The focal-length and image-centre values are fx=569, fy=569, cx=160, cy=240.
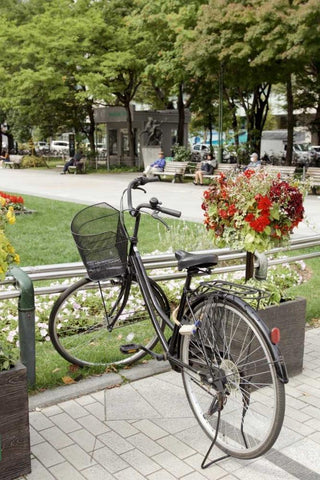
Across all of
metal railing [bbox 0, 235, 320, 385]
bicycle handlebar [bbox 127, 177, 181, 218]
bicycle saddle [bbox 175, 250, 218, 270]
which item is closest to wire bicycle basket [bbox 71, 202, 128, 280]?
bicycle handlebar [bbox 127, 177, 181, 218]

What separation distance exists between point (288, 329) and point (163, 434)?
48.5 inches

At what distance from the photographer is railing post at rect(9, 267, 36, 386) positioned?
363 centimetres

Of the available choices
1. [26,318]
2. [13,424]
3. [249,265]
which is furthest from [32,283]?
[249,265]

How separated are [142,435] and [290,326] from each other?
1.36 m

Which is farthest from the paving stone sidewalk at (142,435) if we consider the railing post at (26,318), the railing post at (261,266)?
the railing post at (261,266)

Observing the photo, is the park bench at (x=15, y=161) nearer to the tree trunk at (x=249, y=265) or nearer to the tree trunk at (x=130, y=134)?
the tree trunk at (x=130, y=134)

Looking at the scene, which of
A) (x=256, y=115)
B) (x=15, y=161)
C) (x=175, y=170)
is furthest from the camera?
(x=15, y=161)

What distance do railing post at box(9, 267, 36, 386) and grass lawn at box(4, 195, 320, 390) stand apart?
21 centimetres

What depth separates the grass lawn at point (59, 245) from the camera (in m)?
4.15

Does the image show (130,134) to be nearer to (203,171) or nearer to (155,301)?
(203,171)

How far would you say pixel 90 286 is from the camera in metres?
4.16

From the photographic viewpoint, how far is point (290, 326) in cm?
406

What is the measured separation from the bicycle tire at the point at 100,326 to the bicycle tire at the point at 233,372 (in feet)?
1.91

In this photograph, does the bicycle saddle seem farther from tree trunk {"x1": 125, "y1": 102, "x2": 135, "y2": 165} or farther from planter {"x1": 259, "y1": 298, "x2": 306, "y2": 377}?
tree trunk {"x1": 125, "y1": 102, "x2": 135, "y2": 165}
